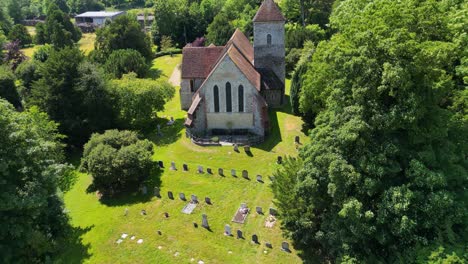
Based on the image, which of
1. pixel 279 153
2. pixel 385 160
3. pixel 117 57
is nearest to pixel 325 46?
pixel 279 153

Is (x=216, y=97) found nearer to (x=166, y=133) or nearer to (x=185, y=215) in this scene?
(x=166, y=133)

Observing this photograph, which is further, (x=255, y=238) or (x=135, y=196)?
(x=135, y=196)

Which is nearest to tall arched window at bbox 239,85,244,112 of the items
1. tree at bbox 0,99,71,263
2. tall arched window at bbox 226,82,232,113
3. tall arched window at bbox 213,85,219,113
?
tall arched window at bbox 226,82,232,113

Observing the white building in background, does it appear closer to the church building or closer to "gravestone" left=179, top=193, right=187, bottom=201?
the church building

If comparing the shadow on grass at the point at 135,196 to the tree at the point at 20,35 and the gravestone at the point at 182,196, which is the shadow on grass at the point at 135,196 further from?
the tree at the point at 20,35

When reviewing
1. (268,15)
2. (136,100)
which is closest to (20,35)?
(136,100)

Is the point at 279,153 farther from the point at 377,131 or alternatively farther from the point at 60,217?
the point at 60,217

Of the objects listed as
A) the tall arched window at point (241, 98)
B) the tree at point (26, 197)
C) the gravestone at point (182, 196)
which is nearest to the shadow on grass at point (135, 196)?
the gravestone at point (182, 196)
